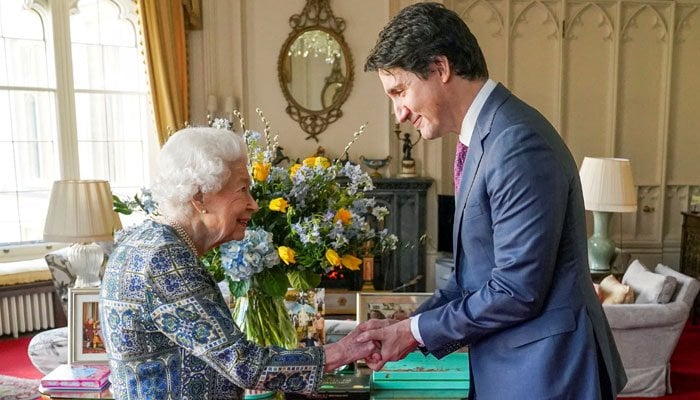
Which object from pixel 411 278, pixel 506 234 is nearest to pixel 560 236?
pixel 506 234

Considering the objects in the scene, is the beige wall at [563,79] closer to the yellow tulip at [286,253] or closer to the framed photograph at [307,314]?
the framed photograph at [307,314]

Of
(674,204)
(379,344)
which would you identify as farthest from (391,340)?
(674,204)

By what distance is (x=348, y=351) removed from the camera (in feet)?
4.50

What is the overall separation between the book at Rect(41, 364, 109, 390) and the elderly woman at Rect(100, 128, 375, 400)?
21.3 inches

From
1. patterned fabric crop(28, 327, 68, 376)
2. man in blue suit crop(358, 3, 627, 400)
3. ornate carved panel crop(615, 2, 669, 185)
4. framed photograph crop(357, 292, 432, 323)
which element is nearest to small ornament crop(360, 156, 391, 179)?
ornate carved panel crop(615, 2, 669, 185)

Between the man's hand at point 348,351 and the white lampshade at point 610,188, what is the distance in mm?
3103

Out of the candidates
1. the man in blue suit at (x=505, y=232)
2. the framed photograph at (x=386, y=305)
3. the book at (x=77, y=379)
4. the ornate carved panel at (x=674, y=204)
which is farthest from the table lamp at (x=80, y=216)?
the ornate carved panel at (x=674, y=204)

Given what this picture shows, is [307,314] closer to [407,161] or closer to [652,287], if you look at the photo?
[652,287]

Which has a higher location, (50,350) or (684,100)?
(684,100)

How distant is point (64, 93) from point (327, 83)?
245 cm

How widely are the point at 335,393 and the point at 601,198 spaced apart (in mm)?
3066

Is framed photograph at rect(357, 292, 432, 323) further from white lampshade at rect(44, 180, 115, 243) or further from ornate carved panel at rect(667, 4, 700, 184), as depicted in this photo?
ornate carved panel at rect(667, 4, 700, 184)

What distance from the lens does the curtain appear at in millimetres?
5234

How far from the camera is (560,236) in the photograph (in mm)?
1194
